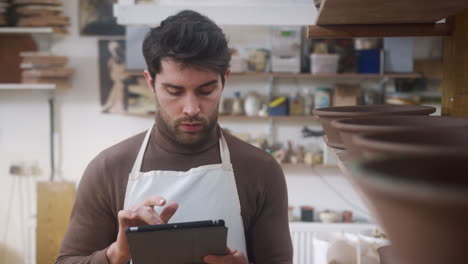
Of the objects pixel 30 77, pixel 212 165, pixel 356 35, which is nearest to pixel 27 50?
pixel 30 77

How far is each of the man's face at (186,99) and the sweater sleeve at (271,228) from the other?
323mm

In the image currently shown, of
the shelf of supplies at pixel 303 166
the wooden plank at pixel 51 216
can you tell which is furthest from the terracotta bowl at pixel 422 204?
the wooden plank at pixel 51 216

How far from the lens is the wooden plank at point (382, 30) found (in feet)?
4.12

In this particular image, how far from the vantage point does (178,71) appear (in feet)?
5.08

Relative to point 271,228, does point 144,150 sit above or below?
above

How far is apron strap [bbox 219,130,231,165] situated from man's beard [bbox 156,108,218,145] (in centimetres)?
10

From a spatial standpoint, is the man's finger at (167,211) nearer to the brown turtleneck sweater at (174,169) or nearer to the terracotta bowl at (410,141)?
the brown turtleneck sweater at (174,169)

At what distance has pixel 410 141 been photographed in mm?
557

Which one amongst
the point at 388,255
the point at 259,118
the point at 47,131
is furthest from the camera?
the point at 47,131

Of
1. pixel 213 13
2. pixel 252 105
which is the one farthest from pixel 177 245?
pixel 252 105

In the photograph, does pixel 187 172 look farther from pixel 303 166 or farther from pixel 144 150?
pixel 303 166

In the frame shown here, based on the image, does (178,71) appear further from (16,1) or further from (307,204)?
(16,1)

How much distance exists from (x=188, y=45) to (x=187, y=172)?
454mm

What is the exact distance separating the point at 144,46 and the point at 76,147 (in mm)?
2897
